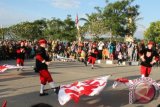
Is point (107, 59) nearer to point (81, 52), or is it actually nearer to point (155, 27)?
point (81, 52)

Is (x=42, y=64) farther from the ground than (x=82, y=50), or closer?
closer

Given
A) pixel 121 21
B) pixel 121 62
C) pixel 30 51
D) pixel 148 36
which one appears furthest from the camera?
pixel 148 36

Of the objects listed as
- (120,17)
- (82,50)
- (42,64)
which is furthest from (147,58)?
(120,17)

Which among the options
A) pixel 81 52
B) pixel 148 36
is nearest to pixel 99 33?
pixel 148 36

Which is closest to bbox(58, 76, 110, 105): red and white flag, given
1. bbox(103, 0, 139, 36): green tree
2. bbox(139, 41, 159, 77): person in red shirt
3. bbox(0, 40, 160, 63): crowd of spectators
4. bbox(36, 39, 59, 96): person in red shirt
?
bbox(36, 39, 59, 96): person in red shirt

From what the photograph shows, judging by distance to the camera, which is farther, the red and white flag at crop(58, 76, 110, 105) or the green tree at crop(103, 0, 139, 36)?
the green tree at crop(103, 0, 139, 36)

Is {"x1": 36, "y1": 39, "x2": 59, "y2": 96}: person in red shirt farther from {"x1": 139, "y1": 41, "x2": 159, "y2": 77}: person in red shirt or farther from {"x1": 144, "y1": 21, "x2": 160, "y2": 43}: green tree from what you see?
{"x1": 144, "y1": 21, "x2": 160, "y2": 43}: green tree

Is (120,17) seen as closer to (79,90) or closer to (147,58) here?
(147,58)

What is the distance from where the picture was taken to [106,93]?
11258mm

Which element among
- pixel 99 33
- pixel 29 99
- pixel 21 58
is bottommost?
pixel 29 99

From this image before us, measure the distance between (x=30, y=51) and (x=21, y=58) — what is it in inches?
467

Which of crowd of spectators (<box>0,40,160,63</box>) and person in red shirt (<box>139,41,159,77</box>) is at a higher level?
crowd of spectators (<box>0,40,160,63</box>)

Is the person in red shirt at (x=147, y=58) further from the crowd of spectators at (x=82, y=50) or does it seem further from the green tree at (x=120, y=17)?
the green tree at (x=120, y=17)

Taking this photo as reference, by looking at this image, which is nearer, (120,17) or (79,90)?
(79,90)
